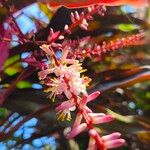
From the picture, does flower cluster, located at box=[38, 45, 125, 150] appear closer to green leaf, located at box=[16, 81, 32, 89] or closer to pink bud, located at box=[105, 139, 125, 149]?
pink bud, located at box=[105, 139, 125, 149]

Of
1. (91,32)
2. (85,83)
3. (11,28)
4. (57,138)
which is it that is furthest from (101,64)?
(85,83)

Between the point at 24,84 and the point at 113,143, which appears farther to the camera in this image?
the point at 24,84

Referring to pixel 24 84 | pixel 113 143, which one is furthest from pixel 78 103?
pixel 24 84

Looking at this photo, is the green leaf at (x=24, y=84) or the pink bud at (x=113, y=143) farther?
the green leaf at (x=24, y=84)

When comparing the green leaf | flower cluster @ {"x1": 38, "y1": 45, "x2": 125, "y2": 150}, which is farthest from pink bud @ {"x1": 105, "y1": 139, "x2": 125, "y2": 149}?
the green leaf

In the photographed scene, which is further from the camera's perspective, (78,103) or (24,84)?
(24,84)

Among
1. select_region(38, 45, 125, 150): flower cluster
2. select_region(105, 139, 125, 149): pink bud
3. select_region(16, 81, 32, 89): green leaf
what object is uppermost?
select_region(38, 45, 125, 150): flower cluster

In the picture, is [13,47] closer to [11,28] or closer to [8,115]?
[8,115]

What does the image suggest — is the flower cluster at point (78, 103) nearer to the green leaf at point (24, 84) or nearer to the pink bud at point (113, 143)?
the pink bud at point (113, 143)

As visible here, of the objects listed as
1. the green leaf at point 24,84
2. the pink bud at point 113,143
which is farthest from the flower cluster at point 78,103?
the green leaf at point 24,84

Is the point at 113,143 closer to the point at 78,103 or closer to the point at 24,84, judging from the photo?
the point at 78,103

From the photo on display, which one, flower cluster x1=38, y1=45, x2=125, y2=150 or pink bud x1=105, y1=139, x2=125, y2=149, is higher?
flower cluster x1=38, y1=45, x2=125, y2=150

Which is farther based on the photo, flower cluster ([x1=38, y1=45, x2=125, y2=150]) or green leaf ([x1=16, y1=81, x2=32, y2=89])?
green leaf ([x1=16, y1=81, x2=32, y2=89])
